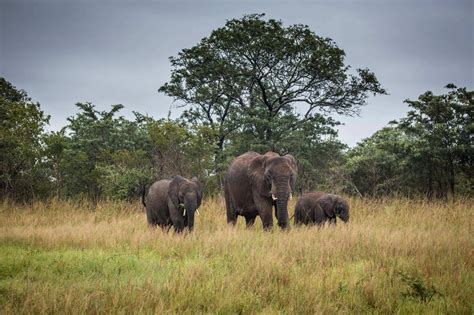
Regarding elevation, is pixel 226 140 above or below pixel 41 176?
above

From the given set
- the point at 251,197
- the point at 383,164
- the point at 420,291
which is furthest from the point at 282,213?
the point at 383,164

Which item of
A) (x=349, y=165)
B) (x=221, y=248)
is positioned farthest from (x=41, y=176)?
(x=349, y=165)

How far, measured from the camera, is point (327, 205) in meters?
12.1

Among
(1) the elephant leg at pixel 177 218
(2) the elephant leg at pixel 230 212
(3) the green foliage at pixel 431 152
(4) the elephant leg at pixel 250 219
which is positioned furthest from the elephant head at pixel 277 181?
(3) the green foliage at pixel 431 152

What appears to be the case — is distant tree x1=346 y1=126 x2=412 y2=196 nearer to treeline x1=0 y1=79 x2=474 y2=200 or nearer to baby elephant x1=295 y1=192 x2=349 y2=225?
treeline x1=0 y1=79 x2=474 y2=200

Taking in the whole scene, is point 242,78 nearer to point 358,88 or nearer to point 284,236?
point 358,88

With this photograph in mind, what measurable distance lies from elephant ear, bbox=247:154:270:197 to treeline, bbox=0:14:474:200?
27.6 ft

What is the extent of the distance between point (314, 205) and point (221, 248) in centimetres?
513

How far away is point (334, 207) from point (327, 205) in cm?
20

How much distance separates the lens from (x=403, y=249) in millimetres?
7570

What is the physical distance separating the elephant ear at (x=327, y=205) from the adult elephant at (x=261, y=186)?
2.27 metres

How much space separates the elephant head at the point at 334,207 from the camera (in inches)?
473

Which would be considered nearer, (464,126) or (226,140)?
(464,126)

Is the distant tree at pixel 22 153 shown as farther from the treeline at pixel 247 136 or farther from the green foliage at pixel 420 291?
the green foliage at pixel 420 291
